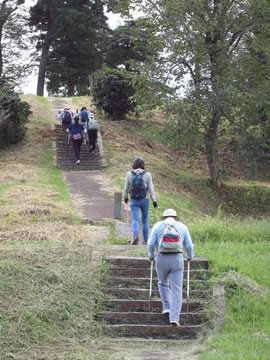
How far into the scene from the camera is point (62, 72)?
1630 inches

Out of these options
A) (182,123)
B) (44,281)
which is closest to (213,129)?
(182,123)

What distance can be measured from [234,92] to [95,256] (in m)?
12.0

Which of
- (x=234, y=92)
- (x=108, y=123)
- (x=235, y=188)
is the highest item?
(x=234, y=92)

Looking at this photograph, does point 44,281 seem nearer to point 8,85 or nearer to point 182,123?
point 182,123

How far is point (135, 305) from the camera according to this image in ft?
30.8

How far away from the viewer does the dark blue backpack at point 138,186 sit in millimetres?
11625

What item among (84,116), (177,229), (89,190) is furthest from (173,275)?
(84,116)

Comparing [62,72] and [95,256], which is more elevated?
[62,72]

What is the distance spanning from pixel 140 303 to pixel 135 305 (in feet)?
0.28

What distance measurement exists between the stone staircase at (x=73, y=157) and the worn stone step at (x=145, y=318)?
14.6 metres

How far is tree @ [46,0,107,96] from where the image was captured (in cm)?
3912

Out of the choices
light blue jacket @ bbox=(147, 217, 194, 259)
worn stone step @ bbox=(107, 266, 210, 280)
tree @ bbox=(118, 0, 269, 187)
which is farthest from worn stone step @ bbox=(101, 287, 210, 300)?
tree @ bbox=(118, 0, 269, 187)

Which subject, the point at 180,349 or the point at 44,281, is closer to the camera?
the point at 180,349

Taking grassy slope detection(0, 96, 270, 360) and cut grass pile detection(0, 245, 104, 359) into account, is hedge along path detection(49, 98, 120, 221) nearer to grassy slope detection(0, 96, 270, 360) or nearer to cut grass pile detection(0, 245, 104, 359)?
grassy slope detection(0, 96, 270, 360)
